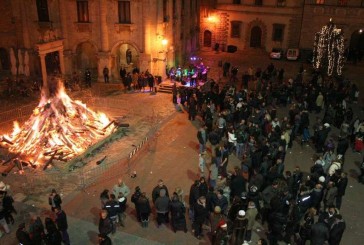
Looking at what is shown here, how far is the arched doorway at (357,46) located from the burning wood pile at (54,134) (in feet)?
83.8

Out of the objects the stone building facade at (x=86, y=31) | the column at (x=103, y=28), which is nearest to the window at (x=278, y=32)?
the stone building facade at (x=86, y=31)

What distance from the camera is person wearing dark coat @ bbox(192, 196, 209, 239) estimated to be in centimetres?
1191

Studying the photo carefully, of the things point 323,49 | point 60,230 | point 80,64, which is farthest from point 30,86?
point 323,49

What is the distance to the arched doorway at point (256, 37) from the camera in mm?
39219

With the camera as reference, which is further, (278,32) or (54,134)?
(278,32)

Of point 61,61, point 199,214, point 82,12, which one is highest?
point 82,12

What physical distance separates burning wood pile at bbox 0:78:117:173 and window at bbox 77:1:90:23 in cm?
1010

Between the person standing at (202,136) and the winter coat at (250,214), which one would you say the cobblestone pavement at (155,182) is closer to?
the person standing at (202,136)

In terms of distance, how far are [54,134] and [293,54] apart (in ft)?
83.8

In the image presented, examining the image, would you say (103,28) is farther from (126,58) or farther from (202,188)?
(202,188)

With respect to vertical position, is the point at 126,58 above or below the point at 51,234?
above

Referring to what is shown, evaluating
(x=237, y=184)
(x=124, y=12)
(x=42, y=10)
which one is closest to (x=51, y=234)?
(x=237, y=184)

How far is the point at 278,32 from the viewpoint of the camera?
38.4m

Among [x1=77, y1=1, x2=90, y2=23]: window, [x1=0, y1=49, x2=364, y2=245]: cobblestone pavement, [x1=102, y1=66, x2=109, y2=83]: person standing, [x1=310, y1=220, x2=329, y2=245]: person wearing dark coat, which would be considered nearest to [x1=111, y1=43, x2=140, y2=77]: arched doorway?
[x1=102, y1=66, x2=109, y2=83]: person standing
